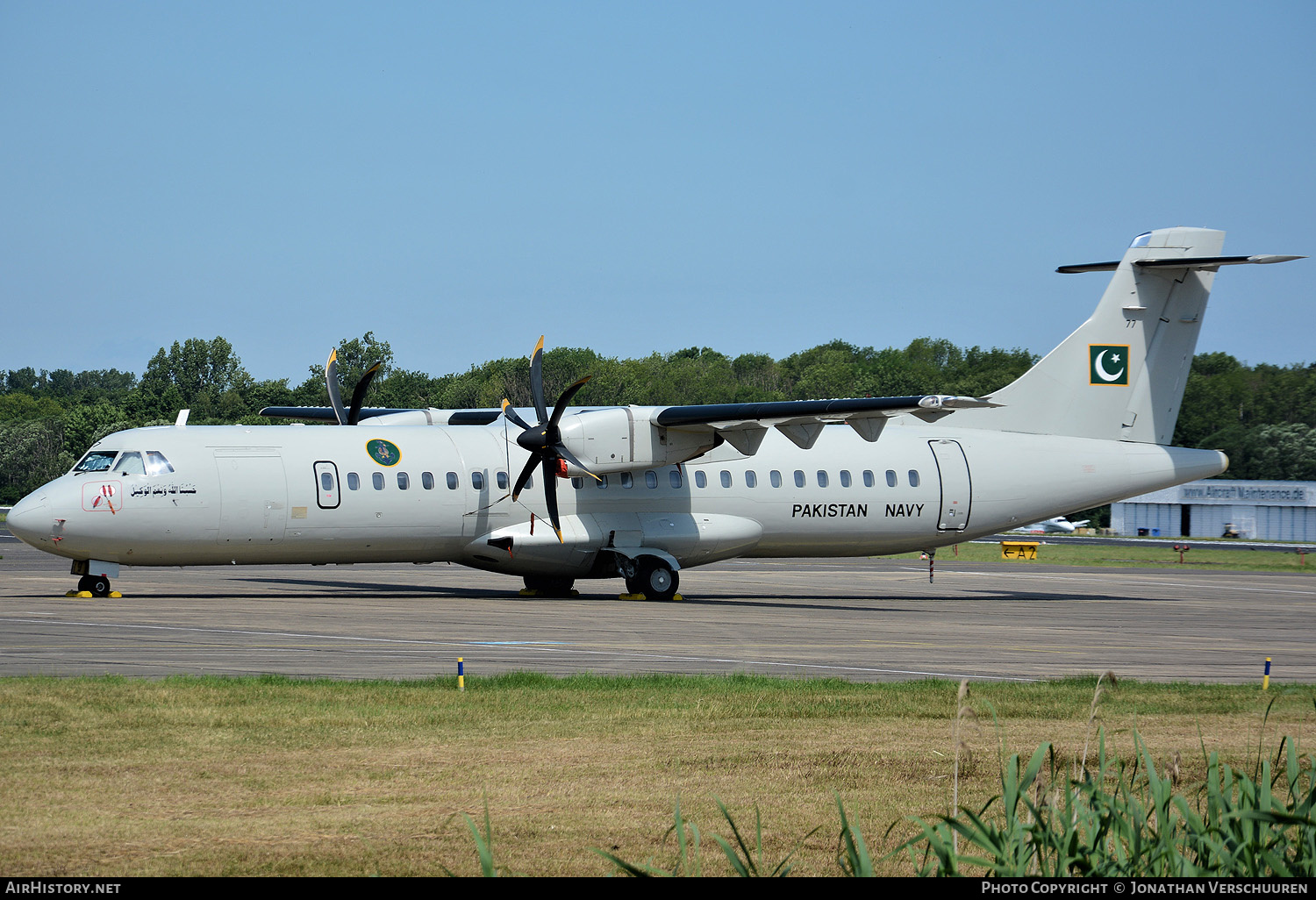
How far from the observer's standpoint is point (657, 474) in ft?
89.1

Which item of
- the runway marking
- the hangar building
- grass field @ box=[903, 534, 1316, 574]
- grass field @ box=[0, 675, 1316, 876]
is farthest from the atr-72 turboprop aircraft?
the hangar building

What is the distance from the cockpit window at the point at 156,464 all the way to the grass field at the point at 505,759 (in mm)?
11774

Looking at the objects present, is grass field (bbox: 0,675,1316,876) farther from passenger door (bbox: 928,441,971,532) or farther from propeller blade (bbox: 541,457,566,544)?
passenger door (bbox: 928,441,971,532)

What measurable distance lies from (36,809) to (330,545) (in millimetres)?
17504

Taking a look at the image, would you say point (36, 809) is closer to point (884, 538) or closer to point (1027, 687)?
point (1027, 687)

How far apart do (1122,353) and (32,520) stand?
2397 centimetres

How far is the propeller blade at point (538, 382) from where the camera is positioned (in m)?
26.2

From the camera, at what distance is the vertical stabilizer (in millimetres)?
29781

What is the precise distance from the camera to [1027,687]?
1334 cm

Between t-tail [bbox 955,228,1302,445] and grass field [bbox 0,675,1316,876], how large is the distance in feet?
54.3

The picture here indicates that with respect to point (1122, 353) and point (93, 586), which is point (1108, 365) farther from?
point (93, 586)
